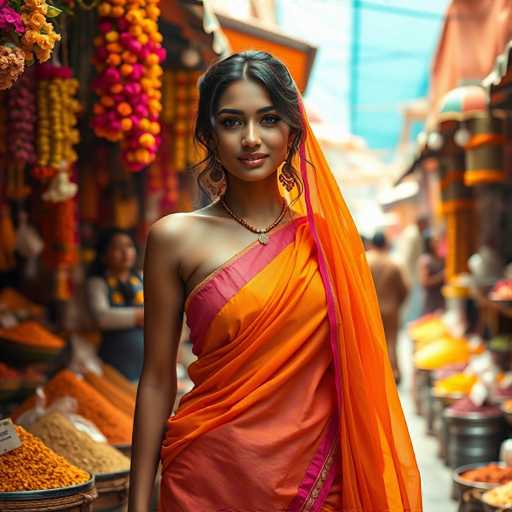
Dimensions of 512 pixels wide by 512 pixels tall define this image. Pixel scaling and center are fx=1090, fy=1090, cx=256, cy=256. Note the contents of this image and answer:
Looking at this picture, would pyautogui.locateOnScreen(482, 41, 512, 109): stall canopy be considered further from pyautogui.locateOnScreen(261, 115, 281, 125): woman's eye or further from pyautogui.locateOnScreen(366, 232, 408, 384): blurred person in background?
pyautogui.locateOnScreen(366, 232, 408, 384): blurred person in background

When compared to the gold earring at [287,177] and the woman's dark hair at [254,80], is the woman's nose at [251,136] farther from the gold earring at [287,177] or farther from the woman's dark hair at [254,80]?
the gold earring at [287,177]

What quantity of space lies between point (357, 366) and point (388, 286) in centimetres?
869

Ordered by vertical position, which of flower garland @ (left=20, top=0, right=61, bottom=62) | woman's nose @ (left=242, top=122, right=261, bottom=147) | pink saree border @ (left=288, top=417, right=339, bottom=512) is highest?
flower garland @ (left=20, top=0, right=61, bottom=62)

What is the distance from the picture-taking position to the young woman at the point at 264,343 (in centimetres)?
247

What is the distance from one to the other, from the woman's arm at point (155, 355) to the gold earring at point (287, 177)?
33cm

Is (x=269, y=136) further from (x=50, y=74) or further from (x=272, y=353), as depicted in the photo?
(x=50, y=74)

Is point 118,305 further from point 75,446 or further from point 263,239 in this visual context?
point 263,239

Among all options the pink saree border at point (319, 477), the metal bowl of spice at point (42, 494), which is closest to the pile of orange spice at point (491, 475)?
the metal bowl of spice at point (42, 494)

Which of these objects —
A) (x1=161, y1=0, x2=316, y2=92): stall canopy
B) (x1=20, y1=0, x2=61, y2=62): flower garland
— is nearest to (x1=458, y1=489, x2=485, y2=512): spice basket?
(x1=161, y1=0, x2=316, y2=92): stall canopy

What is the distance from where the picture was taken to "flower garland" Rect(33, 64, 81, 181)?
14.2 feet

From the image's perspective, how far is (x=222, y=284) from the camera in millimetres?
2518

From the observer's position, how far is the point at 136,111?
422 cm

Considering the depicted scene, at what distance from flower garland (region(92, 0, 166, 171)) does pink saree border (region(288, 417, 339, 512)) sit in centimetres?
199

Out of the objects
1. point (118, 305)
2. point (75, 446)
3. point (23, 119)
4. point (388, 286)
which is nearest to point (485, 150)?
point (118, 305)
